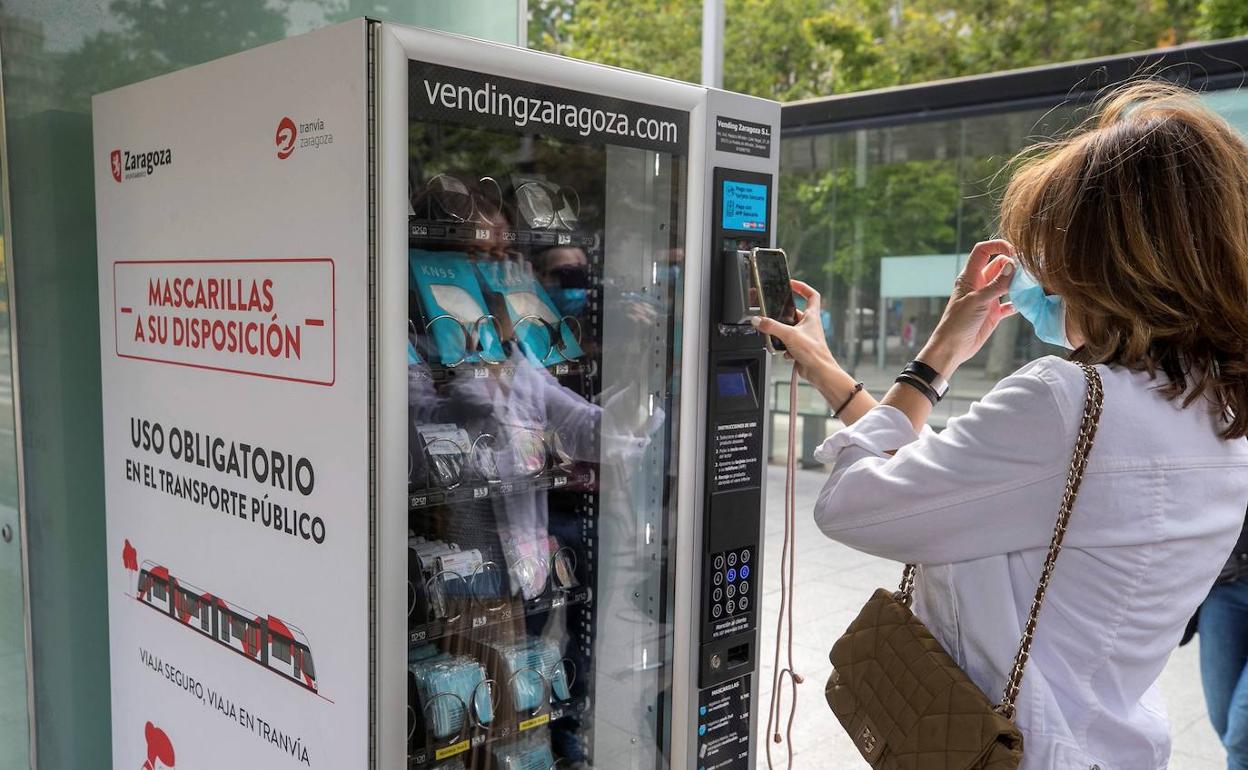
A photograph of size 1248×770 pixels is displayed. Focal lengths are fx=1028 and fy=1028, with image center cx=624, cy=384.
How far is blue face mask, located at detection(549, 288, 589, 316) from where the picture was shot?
7.55ft

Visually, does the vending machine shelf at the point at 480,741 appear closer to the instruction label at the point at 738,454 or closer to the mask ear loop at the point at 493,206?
the instruction label at the point at 738,454

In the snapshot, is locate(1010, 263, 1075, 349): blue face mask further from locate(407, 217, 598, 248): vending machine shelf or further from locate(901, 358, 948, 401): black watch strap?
locate(407, 217, 598, 248): vending machine shelf

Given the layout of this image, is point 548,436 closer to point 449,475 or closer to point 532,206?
point 449,475

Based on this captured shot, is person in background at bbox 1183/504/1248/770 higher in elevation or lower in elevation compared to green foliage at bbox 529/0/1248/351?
lower

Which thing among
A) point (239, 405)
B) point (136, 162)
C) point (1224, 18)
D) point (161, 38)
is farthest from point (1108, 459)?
point (1224, 18)

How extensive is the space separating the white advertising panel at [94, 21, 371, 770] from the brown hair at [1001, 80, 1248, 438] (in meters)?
1.11

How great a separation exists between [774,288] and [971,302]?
474 millimetres

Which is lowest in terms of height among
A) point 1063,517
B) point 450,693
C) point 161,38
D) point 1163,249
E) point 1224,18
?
point 450,693

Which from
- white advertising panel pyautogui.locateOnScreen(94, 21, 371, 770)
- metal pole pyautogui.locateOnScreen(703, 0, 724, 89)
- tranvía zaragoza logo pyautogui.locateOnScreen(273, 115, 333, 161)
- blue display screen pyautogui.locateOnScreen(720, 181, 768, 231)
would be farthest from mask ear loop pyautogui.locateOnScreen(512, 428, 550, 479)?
metal pole pyautogui.locateOnScreen(703, 0, 724, 89)

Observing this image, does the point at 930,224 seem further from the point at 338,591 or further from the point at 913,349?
the point at 338,591

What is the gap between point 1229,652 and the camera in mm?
2869

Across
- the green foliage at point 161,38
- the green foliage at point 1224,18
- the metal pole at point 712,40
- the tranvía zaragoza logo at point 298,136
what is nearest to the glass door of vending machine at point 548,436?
the tranvía zaragoza logo at point 298,136

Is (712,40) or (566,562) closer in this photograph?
(566,562)

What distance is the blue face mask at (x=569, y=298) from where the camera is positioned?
230 cm
